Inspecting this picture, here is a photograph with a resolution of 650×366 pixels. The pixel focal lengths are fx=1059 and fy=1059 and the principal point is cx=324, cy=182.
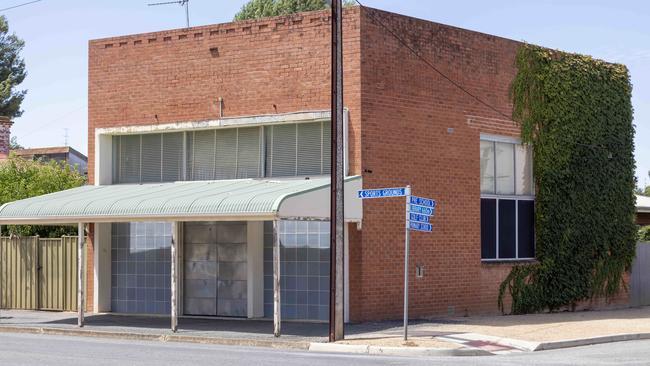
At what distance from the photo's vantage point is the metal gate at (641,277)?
104 ft

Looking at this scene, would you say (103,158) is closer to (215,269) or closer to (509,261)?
(215,269)

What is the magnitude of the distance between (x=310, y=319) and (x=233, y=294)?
90.5 inches

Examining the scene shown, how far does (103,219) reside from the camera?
23.1 meters

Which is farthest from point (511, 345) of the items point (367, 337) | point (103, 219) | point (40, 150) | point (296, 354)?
point (40, 150)

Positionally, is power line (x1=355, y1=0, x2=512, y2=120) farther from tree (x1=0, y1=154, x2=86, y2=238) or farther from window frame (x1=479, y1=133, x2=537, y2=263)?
tree (x1=0, y1=154, x2=86, y2=238)

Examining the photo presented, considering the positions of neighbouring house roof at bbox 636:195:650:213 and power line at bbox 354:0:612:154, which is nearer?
power line at bbox 354:0:612:154

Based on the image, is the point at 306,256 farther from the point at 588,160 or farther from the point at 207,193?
the point at 588,160

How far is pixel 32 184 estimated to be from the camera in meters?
33.3

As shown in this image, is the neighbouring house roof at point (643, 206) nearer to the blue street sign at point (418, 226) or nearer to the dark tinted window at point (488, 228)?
the dark tinted window at point (488, 228)

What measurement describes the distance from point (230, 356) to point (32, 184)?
17.8 meters

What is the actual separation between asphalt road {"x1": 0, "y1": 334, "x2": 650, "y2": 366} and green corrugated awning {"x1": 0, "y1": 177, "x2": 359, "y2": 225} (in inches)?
108

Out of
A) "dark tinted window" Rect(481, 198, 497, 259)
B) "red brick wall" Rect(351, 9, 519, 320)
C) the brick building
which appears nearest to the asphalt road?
the brick building

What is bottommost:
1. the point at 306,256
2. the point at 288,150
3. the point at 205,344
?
the point at 205,344

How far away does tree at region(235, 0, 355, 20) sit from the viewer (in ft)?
197
